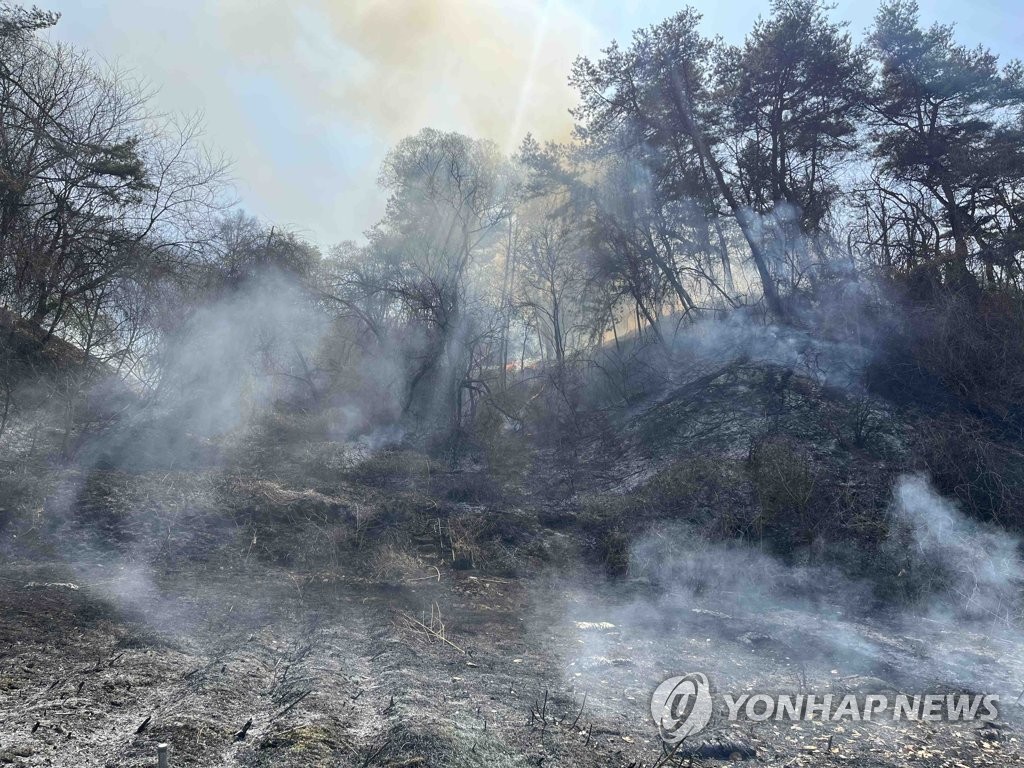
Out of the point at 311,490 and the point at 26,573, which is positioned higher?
the point at 311,490

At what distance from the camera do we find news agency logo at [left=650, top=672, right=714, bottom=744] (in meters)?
4.59

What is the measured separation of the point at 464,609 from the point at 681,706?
2.95 m

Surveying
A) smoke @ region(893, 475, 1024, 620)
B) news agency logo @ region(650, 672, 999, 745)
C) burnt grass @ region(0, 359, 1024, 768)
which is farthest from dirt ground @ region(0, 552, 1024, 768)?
smoke @ region(893, 475, 1024, 620)

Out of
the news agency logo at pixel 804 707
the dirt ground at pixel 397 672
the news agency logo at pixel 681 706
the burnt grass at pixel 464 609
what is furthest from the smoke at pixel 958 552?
the news agency logo at pixel 681 706

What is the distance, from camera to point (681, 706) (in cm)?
498

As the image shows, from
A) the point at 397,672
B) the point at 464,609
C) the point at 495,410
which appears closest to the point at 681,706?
the point at 397,672

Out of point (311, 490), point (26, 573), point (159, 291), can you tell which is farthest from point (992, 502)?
point (159, 291)

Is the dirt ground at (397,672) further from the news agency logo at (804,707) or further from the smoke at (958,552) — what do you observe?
the smoke at (958,552)

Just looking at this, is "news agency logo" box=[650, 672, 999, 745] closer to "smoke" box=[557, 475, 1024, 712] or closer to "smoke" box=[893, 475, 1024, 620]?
"smoke" box=[557, 475, 1024, 712]

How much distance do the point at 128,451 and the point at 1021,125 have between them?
2011cm

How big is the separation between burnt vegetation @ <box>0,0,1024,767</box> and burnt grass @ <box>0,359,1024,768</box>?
49 millimetres

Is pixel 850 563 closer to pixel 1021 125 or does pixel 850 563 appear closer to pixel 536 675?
pixel 536 675

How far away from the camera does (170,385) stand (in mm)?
14703

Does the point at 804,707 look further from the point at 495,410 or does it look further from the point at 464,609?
the point at 495,410
